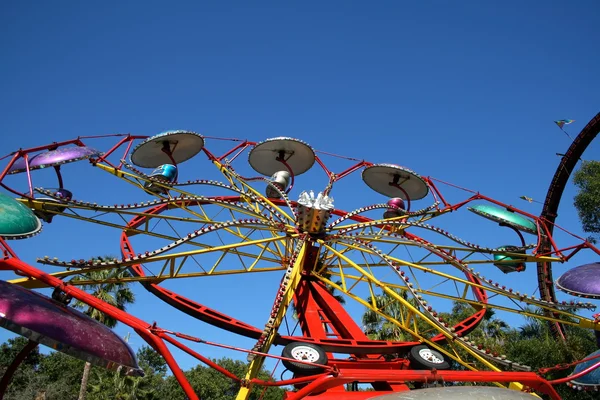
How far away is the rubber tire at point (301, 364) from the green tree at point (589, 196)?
70.1 feet

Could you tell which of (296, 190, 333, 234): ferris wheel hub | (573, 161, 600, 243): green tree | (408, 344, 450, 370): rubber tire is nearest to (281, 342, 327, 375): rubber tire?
(408, 344, 450, 370): rubber tire

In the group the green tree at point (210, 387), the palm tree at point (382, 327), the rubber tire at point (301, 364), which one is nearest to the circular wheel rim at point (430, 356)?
the rubber tire at point (301, 364)

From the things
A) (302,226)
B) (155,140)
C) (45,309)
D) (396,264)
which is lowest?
(45,309)

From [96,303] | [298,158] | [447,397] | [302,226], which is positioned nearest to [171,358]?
[96,303]

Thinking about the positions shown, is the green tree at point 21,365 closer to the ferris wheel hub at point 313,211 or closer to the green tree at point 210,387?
the green tree at point 210,387

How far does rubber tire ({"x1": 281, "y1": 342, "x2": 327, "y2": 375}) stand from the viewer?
11.2 meters

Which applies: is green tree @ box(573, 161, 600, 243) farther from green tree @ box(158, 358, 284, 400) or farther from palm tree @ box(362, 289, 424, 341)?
green tree @ box(158, 358, 284, 400)

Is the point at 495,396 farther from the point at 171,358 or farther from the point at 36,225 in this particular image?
the point at 36,225

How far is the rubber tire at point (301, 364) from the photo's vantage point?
36.6ft

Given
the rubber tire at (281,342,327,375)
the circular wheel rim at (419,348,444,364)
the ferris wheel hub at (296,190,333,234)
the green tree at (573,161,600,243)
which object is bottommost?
the rubber tire at (281,342,327,375)

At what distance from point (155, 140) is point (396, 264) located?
8.00 m

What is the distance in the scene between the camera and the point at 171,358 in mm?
7910

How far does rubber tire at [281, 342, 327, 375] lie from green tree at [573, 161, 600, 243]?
21377 mm

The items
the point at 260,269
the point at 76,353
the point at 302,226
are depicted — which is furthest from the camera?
the point at 260,269
